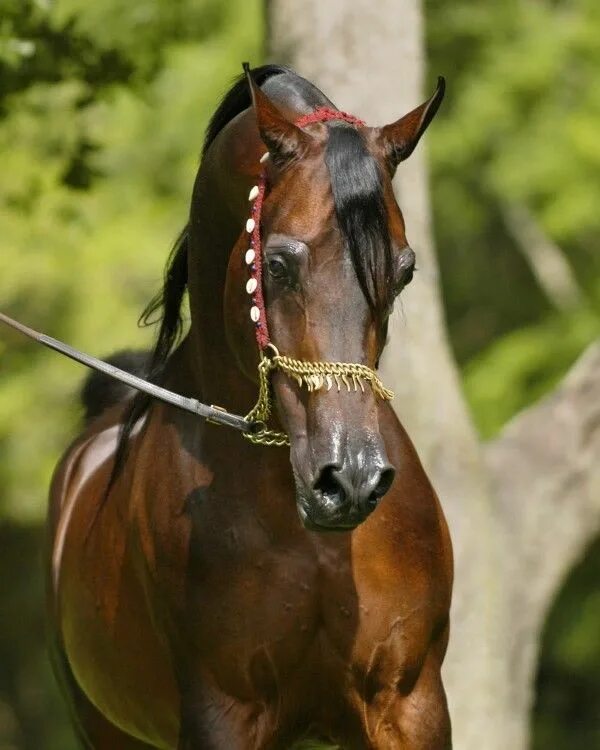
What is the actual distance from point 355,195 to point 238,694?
4.52 feet

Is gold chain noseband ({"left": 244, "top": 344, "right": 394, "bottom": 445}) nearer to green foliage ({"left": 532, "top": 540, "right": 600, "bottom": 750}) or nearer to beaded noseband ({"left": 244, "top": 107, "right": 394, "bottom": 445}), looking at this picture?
beaded noseband ({"left": 244, "top": 107, "right": 394, "bottom": 445})

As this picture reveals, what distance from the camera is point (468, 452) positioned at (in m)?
8.83

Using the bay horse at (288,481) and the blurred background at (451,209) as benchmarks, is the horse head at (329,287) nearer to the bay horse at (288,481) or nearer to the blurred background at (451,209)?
the bay horse at (288,481)

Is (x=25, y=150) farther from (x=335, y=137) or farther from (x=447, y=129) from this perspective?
(x=335, y=137)

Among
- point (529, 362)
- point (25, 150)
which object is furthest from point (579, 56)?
point (25, 150)

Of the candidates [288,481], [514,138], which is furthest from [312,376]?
[514,138]

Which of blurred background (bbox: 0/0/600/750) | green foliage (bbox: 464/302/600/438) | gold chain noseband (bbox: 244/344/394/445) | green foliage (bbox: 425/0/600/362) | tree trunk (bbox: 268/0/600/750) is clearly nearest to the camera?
gold chain noseband (bbox: 244/344/394/445)

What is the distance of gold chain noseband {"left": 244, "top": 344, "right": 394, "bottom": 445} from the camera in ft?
13.2

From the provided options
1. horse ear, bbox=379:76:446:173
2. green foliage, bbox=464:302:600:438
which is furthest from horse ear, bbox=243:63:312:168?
green foliage, bbox=464:302:600:438

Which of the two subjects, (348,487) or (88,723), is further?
(88,723)

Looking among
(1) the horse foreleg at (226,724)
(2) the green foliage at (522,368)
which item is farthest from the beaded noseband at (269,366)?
(2) the green foliage at (522,368)

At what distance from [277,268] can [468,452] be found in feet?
15.7

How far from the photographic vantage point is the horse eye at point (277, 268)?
417 cm

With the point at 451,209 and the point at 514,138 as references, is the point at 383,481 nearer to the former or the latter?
the point at 514,138
